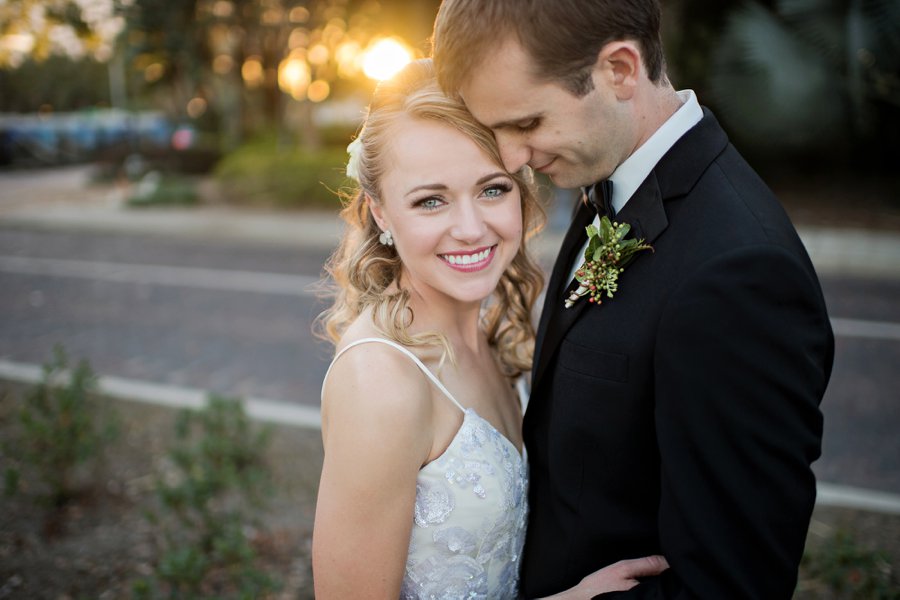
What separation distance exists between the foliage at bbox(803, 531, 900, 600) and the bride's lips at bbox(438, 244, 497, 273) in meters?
2.37

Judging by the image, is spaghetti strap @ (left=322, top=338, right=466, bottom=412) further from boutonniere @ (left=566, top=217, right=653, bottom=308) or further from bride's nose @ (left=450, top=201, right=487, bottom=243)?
boutonniere @ (left=566, top=217, right=653, bottom=308)

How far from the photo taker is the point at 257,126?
94.1 feet

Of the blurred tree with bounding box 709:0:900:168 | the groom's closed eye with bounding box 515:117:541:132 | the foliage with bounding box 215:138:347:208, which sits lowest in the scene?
the foliage with bounding box 215:138:347:208

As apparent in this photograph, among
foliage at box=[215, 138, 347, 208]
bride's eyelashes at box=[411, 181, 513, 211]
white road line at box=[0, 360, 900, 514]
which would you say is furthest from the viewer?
foliage at box=[215, 138, 347, 208]

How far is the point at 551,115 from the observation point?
182 centimetres

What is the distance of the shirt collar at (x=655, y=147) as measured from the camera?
1862 mm

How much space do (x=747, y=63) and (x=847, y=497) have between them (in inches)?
401

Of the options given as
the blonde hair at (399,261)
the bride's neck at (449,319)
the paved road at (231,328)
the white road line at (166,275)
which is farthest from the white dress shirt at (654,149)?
the white road line at (166,275)

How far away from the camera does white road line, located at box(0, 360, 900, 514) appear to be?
429 centimetres

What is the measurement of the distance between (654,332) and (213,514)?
325cm

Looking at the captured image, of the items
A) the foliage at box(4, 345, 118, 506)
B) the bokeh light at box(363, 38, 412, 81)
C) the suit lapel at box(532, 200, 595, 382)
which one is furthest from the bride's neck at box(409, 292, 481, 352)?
the bokeh light at box(363, 38, 412, 81)

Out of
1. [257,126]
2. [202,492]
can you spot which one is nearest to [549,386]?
[202,492]

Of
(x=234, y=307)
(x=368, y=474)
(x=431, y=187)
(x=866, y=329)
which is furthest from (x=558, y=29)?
(x=234, y=307)

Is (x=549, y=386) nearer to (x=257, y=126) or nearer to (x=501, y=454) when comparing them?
(x=501, y=454)
